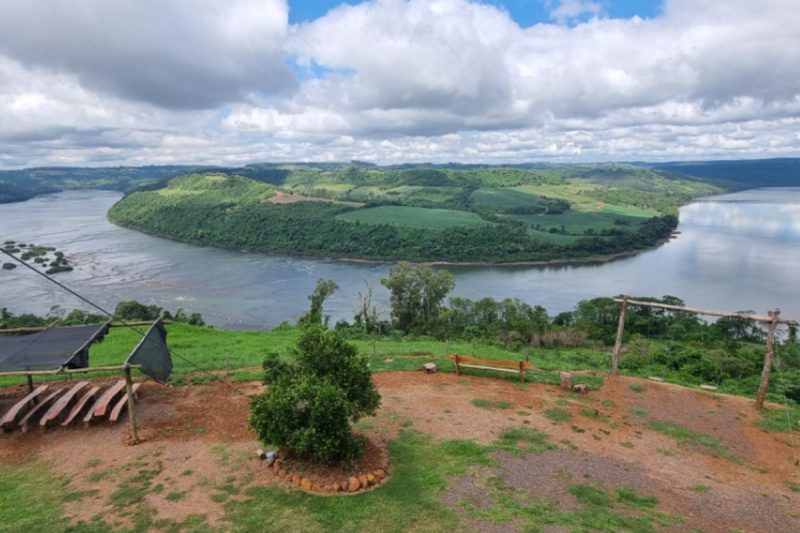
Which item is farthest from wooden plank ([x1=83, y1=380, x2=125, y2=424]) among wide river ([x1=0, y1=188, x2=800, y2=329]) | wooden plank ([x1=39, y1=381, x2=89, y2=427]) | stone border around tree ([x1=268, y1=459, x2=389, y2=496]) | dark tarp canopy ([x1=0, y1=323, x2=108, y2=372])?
wide river ([x1=0, y1=188, x2=800, y2=329])

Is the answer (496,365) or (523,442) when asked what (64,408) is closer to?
(523,442)

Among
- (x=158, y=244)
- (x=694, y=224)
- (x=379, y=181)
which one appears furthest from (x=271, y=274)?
(x=379, y=181)

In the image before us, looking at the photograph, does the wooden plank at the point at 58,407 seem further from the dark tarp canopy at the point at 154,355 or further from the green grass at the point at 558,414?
the green grass at the point at 558,414

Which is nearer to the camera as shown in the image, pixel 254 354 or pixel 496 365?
pixel 496 365

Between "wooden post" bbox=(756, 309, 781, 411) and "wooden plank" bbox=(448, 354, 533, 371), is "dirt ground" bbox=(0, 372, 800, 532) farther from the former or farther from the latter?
"wooden plank" bbox=(448, 354, 533, 371)

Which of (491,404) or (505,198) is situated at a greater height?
(491,404)

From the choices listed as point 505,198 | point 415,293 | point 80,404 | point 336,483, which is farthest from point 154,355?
point 505,198

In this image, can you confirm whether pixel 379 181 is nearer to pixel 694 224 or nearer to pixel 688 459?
pixel 694 224
